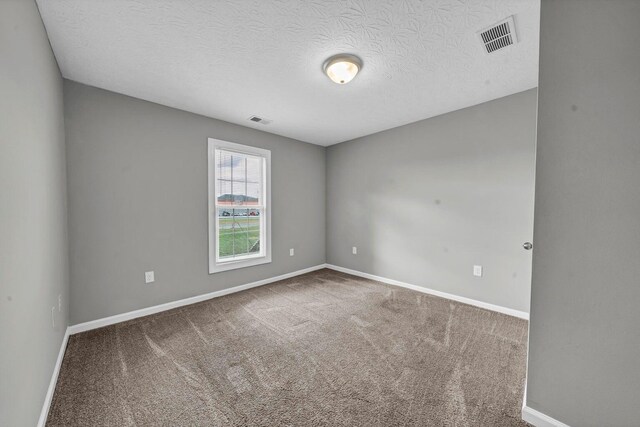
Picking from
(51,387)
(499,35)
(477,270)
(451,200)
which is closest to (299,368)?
(51,387)

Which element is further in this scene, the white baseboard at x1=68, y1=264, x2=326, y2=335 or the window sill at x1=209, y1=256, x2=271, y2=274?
the window sill at x1=209, y1=256, x2=271, y2=274

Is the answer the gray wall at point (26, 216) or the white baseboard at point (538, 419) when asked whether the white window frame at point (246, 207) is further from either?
the white baseboard at point (538, 419)

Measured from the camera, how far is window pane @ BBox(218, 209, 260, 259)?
342 cm

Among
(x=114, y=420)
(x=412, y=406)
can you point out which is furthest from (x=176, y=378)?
(x=412, y=406)

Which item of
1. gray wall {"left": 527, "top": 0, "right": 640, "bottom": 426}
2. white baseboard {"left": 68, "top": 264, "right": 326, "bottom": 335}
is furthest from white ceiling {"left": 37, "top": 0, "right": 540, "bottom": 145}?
white baseboard {"left": 68, "top": 264, "right": 326, "bottom": 335}

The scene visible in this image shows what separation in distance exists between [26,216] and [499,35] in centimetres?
313

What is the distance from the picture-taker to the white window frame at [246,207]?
10.6 feet

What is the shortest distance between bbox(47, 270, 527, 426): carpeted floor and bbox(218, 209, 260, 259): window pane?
0.86m

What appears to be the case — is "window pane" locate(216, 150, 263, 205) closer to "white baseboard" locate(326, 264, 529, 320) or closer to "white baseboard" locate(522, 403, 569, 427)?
"white baseboard" locate(326, 264, 529, 320)

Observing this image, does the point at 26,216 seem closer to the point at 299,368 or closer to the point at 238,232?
the point at 299,368

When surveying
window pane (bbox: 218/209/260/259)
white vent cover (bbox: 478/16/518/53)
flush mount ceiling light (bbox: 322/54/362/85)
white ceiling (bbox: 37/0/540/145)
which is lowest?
window pane (bbox: 218/209/260/259)

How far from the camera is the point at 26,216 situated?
4.13 feet

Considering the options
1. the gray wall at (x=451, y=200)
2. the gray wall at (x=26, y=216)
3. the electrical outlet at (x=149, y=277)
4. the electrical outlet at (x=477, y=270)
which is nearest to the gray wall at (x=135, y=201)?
the electrical outlet at (x=149, y=277)

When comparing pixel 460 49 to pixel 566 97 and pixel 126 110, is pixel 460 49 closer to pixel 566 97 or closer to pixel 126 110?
pixel 566 97
